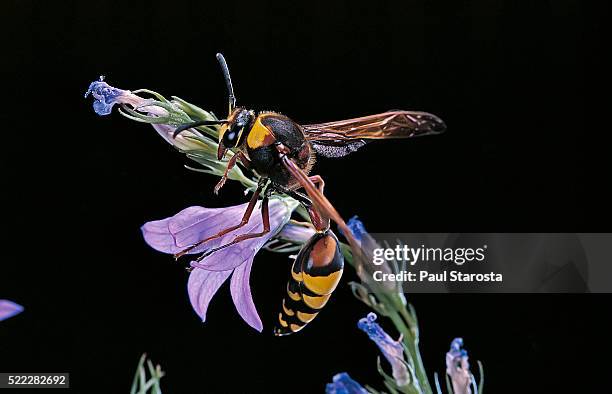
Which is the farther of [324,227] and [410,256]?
[410,256]

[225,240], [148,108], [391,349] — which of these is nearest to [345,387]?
[391,349]

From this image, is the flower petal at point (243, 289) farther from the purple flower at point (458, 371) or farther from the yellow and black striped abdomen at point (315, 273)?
the purple flower at point (458, 371)

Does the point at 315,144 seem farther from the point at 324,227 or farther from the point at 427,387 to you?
the point at 427,387

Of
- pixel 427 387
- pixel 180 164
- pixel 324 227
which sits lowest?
pixel 427 387

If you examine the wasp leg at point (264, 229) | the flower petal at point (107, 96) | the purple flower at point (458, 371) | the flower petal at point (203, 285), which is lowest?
the purple flower at point (458, 371)

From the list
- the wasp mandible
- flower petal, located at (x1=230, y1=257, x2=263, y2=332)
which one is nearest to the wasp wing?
the wasp mandible

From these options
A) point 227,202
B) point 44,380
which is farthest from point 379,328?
point 44,380

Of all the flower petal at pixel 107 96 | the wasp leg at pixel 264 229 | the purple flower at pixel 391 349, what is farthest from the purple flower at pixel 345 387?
the flower petal at pixel 107 96
